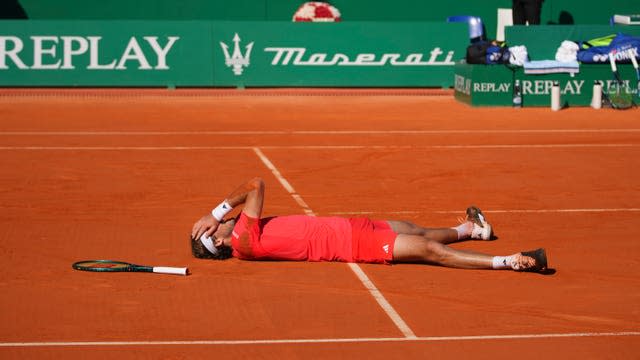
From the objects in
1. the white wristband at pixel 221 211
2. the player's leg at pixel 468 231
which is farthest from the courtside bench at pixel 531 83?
the white wristband at pixel 221 211

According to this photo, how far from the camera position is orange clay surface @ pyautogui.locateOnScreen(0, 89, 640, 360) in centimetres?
746

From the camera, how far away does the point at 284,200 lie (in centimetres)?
1236

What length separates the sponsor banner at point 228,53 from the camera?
25281 millimetres

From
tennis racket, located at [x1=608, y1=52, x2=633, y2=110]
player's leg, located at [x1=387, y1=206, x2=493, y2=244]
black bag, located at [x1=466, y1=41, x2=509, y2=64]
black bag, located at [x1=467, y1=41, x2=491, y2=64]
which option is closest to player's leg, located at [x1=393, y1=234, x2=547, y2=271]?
player's leg, located at [x1=387, y1=206, x2=493, y2=244]

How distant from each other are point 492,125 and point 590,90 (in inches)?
167

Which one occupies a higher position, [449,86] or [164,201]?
[449,86]

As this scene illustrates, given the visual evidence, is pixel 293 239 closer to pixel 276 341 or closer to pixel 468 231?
pixel 468 231

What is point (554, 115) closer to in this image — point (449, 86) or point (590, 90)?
point (590, 90)

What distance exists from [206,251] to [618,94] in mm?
15140

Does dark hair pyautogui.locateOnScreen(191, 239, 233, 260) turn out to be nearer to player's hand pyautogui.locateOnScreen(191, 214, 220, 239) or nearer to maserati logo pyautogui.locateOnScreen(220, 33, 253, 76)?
player's hand pyautogui.locateOnScreen(191, 214, 220, 239)

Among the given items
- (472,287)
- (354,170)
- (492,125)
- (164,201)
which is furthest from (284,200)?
(492,125)

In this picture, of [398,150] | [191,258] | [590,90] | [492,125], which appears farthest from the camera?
[590,90]

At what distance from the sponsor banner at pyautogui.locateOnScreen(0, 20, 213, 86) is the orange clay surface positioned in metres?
3.64

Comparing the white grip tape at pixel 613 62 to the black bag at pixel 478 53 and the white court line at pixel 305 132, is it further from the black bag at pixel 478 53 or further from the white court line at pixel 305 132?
the white court line at pixel 305 132
